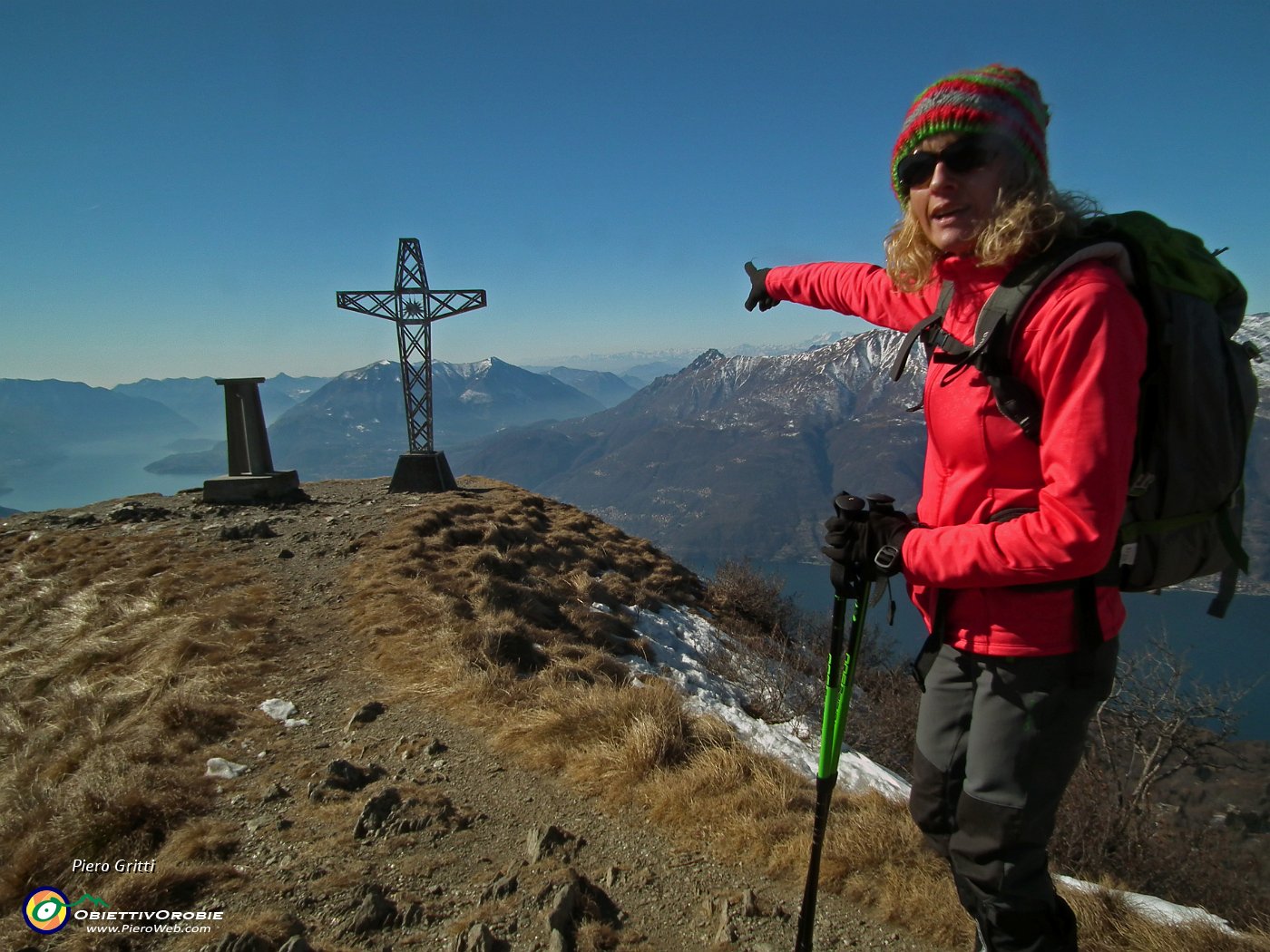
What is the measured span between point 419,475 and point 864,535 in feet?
56.2

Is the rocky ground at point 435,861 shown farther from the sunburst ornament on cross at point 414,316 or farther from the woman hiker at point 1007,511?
the sunburst ornament on cross at point 414,316

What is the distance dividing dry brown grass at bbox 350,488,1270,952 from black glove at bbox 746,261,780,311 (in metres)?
2.80

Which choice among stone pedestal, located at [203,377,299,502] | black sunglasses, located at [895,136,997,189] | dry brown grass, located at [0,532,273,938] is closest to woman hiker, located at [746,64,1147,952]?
black sunglasses, located at [895,136,997,189]

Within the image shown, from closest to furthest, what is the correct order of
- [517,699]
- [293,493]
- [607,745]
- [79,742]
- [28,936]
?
1. [28,936]
2. [607,745]
3. [79,742]
4. [517,699]
5. [293,493]

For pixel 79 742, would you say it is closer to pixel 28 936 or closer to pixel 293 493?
pixel 28 936

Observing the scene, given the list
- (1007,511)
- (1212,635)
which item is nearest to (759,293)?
(1007,511)

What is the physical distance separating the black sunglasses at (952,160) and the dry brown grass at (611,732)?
3172 millimetres

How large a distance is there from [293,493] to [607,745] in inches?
→ 562

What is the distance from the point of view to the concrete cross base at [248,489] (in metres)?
16.1

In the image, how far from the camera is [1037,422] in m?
1.84

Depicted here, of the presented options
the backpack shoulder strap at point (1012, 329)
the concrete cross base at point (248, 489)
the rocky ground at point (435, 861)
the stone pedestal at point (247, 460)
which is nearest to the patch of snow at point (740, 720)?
the rocky ground at point (435, 861)

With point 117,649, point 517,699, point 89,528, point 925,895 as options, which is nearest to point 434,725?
point 517,699

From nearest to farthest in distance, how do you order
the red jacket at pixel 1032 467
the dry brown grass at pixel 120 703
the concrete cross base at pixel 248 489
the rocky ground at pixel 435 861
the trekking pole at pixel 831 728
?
the red jacket at pixel 1032 467 < the trekking pole at pixel 831 728 < the rocky ground at pixel 435 861 < the dry brown grass at pixel 120 703 < the concrete cross base at pixel 248 489

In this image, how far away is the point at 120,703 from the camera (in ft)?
19.8
